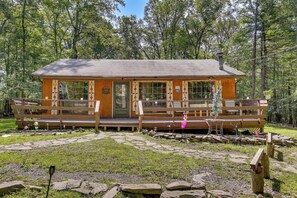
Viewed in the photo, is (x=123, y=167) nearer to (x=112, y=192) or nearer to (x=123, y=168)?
(x=123, y=168)

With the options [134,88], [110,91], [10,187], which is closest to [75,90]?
[110,91]

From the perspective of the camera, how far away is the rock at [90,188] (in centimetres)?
289

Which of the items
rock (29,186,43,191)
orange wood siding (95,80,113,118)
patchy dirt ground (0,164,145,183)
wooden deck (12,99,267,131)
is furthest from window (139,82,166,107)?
rock (29,186,43,191)

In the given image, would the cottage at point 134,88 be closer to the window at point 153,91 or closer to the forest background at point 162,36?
the window at point 153,91

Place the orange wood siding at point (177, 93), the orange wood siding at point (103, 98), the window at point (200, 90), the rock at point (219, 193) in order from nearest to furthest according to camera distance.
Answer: the rock at point (219, 193), the orange wood siding at point (103, 98), the orange wood siding at point (177, 93), the window at point (200, 90)

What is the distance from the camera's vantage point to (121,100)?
10.8 meters

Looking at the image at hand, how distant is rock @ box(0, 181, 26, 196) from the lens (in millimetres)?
2883

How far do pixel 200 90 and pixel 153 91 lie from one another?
2490 millimetres

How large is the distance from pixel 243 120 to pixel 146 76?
4.84m

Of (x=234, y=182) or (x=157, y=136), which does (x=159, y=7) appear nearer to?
(x=157, y=136)

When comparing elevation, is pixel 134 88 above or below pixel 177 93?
above

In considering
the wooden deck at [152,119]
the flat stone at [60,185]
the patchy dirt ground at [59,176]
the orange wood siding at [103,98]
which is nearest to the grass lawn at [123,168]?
the patchy dirt ground at [59,176]

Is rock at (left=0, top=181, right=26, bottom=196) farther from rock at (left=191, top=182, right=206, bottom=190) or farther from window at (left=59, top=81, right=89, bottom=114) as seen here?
window at (left=59, top=81, right=89, bottom=114)

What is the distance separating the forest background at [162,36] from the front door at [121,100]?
25.0ft
